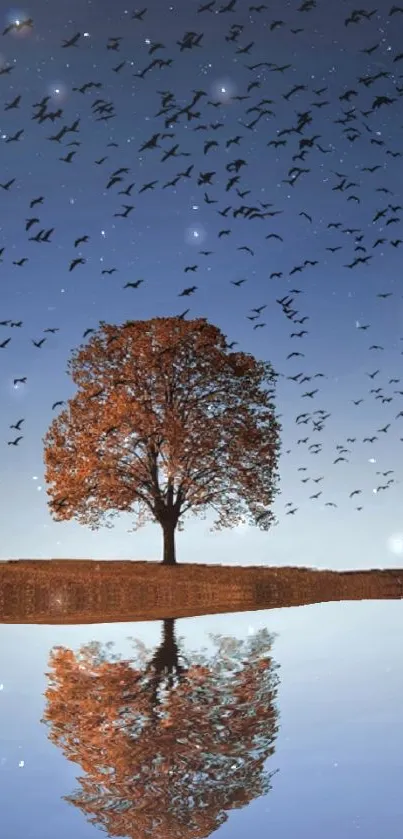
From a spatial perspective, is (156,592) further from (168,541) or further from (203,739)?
(203,739)

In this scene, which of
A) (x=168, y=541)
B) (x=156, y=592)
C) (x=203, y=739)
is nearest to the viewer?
(x=203, y=739)

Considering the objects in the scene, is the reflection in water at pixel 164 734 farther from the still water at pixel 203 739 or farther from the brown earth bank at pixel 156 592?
the brown earth bank at pixel 156 592

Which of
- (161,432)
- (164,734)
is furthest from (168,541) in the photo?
(164,734)

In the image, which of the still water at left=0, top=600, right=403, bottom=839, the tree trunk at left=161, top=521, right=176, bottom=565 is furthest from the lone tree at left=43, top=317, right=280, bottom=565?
the still water at left=0, top=600, right=403, bottom=839

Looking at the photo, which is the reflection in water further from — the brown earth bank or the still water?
the brown earth bank

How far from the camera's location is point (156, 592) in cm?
4222

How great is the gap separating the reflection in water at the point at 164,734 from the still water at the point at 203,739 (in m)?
0.02

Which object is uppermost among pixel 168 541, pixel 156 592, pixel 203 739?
pixel 168 541

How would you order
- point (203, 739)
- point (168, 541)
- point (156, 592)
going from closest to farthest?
point (203, 739), point (156, 592), point (168, 541)

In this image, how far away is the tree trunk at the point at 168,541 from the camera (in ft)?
172

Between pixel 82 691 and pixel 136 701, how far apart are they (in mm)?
1602

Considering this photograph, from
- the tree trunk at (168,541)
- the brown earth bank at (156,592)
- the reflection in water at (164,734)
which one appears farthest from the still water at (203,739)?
the tree trunk at (168,541)

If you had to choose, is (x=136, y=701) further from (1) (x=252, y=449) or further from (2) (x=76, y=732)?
(1) (x=252, y=449)

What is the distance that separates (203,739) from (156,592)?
2993 centimetres
